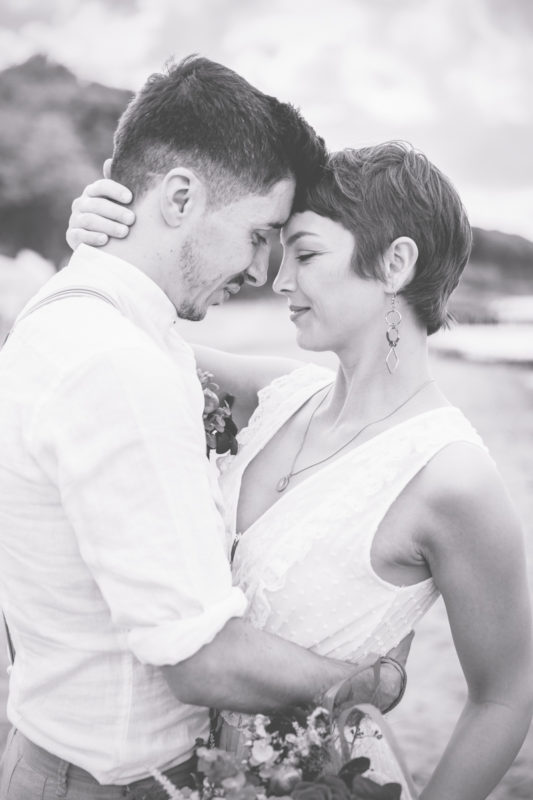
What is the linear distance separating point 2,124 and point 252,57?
145 centimetres

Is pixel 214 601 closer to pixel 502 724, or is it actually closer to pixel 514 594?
pixel 514 594

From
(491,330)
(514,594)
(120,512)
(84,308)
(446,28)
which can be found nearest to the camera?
(120,512)

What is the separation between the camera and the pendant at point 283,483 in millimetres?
1860

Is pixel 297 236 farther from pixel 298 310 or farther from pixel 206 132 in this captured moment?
pixel 206 132

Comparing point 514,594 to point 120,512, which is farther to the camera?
point 514,594

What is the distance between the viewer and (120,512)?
3.54 ft

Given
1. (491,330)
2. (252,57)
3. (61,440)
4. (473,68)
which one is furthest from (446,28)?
(61,440)

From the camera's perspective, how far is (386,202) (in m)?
1.83

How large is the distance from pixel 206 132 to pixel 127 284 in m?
0.36

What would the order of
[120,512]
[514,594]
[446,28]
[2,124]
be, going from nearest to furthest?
[120,512], [514,594], [446,28], [2,124]

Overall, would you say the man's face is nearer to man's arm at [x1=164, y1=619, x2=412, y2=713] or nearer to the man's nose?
the man's nose

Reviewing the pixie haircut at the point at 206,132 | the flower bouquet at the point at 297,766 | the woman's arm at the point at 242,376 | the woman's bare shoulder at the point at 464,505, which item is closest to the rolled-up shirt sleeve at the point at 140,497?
the flower bouquet at the point at 297,766

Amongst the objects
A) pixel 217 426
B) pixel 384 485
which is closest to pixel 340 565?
pixel 384 485

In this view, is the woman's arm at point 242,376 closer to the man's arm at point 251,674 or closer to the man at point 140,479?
the man at point 140,479
